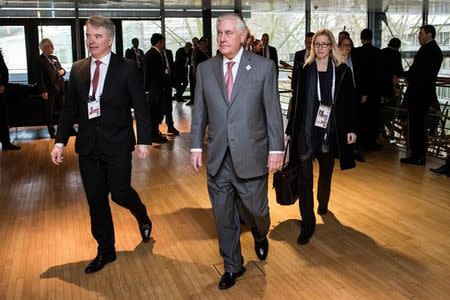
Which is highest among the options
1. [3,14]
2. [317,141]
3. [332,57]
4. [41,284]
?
[3,14]

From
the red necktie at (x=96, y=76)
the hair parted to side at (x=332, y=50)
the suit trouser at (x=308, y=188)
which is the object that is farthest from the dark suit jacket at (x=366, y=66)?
the red necktie at (x=96, y=76)

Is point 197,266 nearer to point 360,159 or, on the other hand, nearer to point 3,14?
point 360,159

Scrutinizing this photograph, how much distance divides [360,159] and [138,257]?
386 centimetres

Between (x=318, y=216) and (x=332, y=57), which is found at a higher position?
(x=332, y=57)

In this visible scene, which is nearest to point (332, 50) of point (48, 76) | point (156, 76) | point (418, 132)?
point (418, 132)

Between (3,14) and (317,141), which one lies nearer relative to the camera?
(317,141)

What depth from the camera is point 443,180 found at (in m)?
5.84

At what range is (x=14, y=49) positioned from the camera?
569 inches

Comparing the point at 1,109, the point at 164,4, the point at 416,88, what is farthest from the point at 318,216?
the point at 164,4

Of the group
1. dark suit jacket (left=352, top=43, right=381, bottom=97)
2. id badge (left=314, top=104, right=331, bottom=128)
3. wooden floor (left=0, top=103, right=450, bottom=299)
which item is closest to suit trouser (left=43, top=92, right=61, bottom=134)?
wooden floor (left=0, top=103, right=450, bottom=299)

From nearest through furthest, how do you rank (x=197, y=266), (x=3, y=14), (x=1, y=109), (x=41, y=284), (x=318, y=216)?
(x=41, y=284) → (x=197, y=266) → (x=318, y=216) → (x=1, y=109) → (x=3, y=14)

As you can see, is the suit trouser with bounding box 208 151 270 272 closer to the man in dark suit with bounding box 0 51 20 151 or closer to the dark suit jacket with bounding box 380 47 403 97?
the dark suit jacket with bounding box 380 47 403 97

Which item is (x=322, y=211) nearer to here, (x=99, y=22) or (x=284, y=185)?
(x=284, y=185)

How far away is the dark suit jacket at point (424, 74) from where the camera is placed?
6398 millimetres
